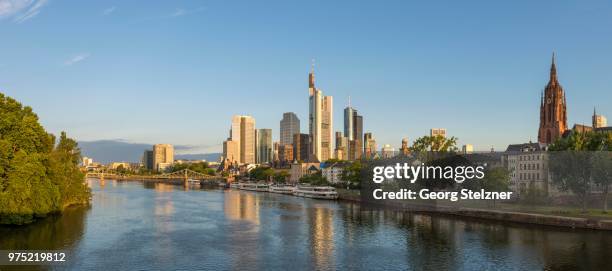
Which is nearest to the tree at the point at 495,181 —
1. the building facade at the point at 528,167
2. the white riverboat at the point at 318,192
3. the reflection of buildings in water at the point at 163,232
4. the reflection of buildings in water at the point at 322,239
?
the building facade at the point at 528,167

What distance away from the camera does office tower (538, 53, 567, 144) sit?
550 ft

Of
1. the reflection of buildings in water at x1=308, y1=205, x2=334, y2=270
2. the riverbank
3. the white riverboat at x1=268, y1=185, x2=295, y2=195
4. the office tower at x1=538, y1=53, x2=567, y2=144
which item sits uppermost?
the office tower at x1=538, y1=53, x2=567, y2=144

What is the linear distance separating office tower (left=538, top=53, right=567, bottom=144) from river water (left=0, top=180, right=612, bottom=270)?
10619 cm

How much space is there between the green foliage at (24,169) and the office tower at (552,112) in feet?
494

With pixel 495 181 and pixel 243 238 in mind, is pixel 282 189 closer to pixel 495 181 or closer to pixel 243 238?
pixel 495 181

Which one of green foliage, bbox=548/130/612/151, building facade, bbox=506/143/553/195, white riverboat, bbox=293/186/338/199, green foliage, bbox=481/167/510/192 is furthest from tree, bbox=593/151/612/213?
white riverboat, bbox=293/186/338/199

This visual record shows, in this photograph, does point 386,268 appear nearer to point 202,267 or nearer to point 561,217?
point 202,267

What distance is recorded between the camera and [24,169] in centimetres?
5794

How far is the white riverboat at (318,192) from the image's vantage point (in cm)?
14112

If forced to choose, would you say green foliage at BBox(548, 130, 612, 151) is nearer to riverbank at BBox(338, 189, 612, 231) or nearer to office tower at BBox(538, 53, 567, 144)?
riverbank at BBox(338, 189, 612, 231)

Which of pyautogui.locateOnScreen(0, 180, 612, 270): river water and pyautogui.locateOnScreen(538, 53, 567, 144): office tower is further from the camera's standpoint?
pyautogui.locateOnScreen(538, 53, 567, 144): office tower

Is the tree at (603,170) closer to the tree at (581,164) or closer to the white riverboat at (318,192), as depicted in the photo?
the tree at (581,164)

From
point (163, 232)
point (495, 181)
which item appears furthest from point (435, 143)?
point (163, 232)

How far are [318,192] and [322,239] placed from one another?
3406 inches
